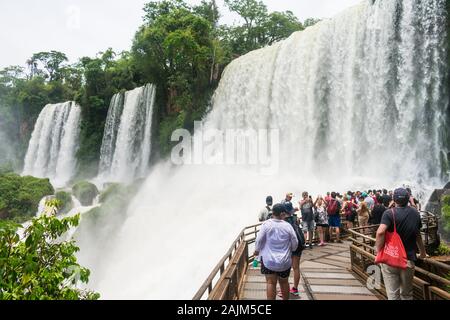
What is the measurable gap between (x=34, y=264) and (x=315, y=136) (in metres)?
19.5

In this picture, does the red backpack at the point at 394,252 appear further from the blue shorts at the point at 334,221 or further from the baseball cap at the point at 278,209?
the blue shorts at the point at 334,221

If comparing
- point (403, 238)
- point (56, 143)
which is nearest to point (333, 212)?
point (403, 238)

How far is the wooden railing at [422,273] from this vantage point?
405 cm

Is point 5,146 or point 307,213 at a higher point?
point 5,146

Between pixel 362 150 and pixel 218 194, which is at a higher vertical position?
pixel 362 150

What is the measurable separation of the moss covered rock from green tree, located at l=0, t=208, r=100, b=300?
80.3ft

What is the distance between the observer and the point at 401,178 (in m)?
16.8

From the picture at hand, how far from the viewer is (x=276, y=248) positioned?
14.9 ft

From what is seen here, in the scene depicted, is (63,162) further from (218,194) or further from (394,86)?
(394,86)

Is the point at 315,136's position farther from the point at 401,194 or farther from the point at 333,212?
the point at 401,194

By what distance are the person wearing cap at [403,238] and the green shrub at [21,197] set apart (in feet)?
97.0

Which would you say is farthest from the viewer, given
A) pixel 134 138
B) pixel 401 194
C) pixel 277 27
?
pixel 277 27
